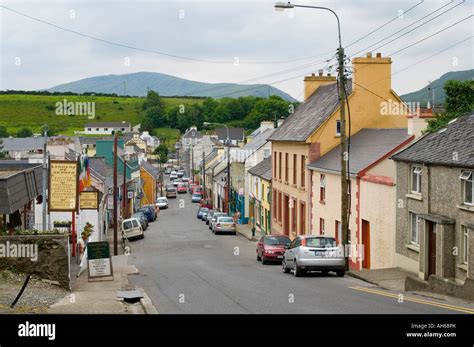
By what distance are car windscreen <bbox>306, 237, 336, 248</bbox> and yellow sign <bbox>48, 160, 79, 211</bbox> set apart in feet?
29.9

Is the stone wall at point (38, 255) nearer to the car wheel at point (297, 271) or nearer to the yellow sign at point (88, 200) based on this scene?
the car wheel at point (297, 271)

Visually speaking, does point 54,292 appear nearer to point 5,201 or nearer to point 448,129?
point 5,201

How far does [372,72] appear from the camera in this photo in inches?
1645

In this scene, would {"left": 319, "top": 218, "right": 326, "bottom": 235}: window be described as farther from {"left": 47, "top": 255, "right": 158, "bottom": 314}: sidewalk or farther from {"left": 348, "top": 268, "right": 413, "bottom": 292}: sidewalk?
{"left": 47, "top": 255, "right": 158, "bottom": 314}: sidewalk

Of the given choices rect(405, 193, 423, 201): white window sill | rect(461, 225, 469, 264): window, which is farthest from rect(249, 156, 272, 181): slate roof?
rect(461, 225, 469, 264): window

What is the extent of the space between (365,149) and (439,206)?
12713mm

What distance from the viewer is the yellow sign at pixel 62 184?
1112 inches

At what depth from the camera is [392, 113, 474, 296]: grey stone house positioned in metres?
22.2

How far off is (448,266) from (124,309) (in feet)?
35.4

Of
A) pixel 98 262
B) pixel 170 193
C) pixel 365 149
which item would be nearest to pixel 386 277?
pixel 98 262

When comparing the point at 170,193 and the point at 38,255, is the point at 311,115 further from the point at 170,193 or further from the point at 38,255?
the point at 170,193

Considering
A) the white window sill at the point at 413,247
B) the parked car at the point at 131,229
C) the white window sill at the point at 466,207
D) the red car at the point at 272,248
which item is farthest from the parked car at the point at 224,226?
the white window sill at the point at 466,207

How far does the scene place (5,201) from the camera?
22812 millimetres

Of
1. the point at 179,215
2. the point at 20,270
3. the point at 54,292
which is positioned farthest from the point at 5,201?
the point at 179,215
